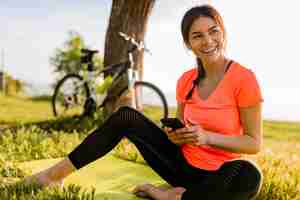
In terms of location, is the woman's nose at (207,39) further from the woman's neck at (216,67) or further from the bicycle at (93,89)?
the bicycle at (93,89)

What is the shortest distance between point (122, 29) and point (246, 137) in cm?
584

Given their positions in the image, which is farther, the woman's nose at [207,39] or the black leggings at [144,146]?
the black leggings at [144,146]

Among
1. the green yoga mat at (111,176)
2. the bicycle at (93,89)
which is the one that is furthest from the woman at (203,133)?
the bicycle at (93,89)

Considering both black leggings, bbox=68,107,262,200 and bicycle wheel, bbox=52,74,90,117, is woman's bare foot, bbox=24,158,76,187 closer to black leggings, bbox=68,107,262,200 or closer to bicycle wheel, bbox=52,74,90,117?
black leggings, bbox=68,107,262,200

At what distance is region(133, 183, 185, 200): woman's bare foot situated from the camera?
3437 mm

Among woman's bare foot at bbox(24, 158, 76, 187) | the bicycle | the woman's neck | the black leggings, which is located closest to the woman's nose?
the woman's neck

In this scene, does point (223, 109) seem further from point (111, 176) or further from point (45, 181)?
point (111, 176)

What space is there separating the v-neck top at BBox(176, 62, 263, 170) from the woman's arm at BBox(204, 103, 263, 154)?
0.05 metres

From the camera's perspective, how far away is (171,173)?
3598 millimetres

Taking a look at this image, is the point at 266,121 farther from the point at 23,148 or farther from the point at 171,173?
the point at 171,173

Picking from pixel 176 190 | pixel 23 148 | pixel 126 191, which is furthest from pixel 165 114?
pixel 176 190

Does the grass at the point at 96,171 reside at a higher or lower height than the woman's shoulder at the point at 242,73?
lower

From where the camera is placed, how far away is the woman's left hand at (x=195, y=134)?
122 inches

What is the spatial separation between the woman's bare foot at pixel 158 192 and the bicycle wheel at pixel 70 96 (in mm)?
5368
